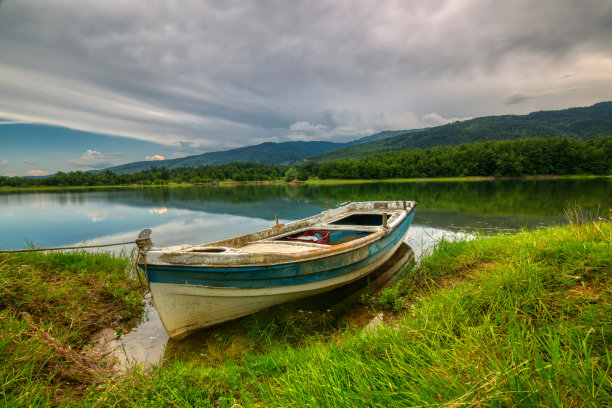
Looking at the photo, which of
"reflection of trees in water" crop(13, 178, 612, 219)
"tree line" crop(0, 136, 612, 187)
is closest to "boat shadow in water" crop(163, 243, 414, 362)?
"reflection of trees in water" crop(13, 178, 612, 219)

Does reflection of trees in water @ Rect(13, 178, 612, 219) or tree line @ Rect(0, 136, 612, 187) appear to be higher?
tree line @ Rect(0, 136, 612, 187)

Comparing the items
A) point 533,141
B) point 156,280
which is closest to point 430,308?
point 156,280

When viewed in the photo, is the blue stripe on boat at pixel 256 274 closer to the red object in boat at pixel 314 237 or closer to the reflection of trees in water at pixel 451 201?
the red object in boat at pixel 314 237

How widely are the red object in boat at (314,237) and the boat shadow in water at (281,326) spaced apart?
153 cm

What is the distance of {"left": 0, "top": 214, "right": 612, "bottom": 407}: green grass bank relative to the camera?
164cm

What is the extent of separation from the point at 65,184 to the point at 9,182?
15.2 metres

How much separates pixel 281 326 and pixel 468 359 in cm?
369

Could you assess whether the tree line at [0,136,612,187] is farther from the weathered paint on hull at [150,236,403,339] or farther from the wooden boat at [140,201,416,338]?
the weathered paint on hull at [150,236,403,339]

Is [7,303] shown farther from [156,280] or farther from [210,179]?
[210,179]

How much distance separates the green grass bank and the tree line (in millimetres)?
81081

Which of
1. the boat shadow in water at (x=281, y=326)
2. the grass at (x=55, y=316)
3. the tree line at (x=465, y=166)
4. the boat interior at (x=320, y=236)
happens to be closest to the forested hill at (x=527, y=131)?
the tree line at (x=465, y=166)

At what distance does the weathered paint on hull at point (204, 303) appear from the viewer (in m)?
4.50

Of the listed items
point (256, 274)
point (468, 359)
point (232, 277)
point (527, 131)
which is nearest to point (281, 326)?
point (256, 274)

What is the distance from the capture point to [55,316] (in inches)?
177
